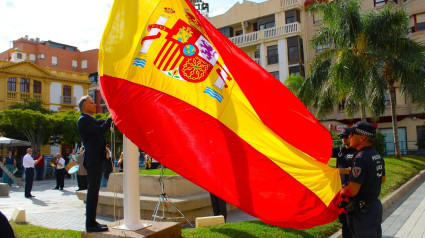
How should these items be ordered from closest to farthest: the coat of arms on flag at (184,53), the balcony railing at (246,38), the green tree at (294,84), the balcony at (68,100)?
the coat of arms on flag at (184,53)
the green tree at (294,84)
the balcony railing at (246,38)
the balcony at (68,100)

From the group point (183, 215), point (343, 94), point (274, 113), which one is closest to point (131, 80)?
point (274, 113)

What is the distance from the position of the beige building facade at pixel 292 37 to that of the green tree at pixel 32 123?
22190 millimetres

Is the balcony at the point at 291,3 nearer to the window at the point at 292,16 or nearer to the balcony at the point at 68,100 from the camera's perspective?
the window at the point at 292,16

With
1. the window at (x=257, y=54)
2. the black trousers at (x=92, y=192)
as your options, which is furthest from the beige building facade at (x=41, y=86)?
the black trousers at (x=92, y=192)

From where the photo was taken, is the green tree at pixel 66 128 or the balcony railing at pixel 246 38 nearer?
the green tree at pixel 66 128

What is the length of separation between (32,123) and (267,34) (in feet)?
83.0

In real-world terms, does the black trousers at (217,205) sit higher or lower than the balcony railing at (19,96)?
lower

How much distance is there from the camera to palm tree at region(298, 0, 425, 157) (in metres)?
18.5

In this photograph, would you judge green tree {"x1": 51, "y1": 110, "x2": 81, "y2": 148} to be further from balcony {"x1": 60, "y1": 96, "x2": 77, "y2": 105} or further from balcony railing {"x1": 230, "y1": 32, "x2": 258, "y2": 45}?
A: balcony railing {"x1": 230, "y1": 32, "x2": 258, "y2": 45}

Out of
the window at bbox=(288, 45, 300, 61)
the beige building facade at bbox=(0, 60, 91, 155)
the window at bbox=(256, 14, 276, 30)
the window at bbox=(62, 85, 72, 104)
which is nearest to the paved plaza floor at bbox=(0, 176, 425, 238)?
the window at bbox=(288, 45, 300, 61)

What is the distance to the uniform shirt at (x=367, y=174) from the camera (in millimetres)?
4039

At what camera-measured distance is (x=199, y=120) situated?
4277mm

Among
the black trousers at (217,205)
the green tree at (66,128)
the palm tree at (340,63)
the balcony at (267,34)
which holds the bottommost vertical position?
the black trousers at (217,205)

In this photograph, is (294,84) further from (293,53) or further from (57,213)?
(57,213)
